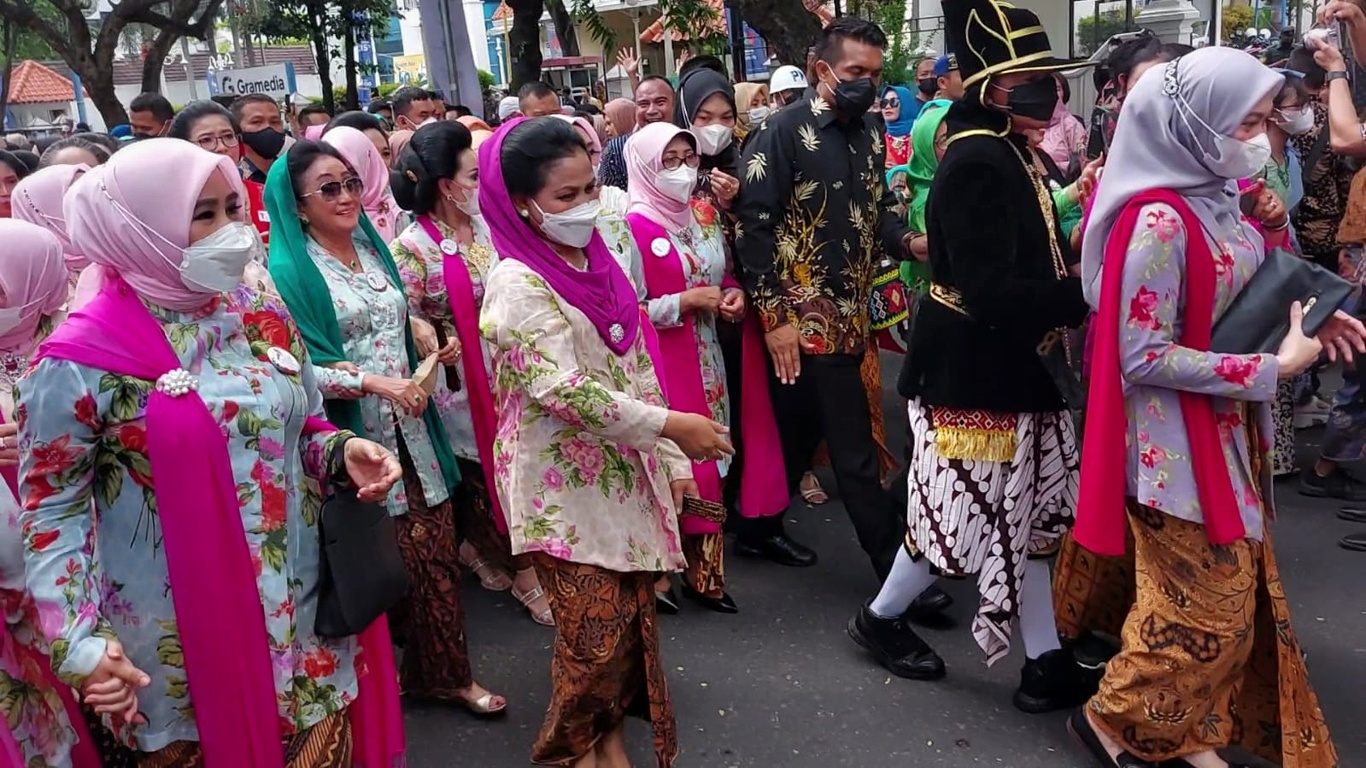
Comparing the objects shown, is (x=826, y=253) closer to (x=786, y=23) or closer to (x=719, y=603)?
(x=719, y=603)

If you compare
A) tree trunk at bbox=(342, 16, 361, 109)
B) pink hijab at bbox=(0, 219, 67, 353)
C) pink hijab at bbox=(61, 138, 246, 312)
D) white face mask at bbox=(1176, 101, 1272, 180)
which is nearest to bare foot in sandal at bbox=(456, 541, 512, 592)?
pink hijab at bbox=(0, 219, 67, 353)

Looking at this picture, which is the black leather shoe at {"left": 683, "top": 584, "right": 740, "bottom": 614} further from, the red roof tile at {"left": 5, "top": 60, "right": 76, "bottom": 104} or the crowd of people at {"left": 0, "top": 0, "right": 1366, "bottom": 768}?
the red roof tile at {"left": 5, "top": 60, "right": 76, "bottom": 104}

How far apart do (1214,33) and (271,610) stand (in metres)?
15.2

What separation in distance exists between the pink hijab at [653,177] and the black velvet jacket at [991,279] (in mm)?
1145

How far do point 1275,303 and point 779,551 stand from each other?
2437 millimetres

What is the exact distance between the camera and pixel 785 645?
151 inches

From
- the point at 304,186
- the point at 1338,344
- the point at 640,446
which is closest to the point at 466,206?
the point at 304,186

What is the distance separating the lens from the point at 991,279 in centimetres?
294

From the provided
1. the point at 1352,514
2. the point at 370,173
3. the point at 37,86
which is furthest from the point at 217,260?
the point at 37,86

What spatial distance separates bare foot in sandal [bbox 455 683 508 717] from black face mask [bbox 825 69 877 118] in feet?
7.62

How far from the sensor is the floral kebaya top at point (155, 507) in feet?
6.22

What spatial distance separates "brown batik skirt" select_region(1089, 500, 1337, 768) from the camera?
261 cm

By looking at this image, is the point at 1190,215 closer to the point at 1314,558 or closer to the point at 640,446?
the point at 640,446

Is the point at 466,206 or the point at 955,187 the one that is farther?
the point at 466,206
